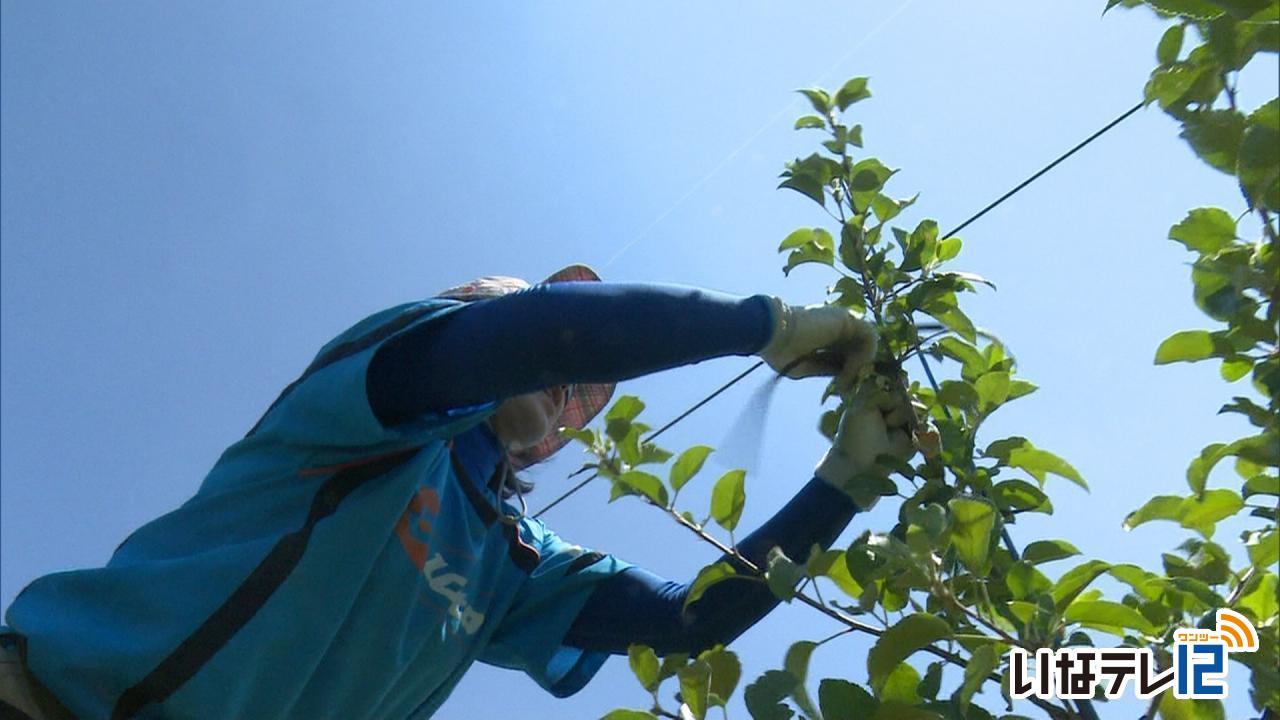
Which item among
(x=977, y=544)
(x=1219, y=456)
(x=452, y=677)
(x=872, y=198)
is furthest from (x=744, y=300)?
(x=452, y=677)

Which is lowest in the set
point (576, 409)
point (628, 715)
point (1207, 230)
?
point (628, 715)

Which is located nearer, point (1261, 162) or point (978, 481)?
point (1261, 162)

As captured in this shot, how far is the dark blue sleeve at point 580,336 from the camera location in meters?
1.08

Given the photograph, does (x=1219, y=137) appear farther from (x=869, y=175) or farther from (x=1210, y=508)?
(x=869, y=175)

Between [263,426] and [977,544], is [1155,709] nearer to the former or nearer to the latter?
[977,544]

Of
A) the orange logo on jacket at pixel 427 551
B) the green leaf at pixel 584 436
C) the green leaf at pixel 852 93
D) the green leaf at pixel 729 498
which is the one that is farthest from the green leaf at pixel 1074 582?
the orange logo on jacket at pixel 427 551

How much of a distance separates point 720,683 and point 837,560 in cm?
15

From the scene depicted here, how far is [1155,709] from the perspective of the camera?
88 centimetres

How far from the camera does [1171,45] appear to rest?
0.91 metres

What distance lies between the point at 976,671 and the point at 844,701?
4.7 inches

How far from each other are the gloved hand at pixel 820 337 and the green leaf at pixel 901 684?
0.31 meters

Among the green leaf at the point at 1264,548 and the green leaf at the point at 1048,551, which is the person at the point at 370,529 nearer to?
the green leaf at the point at 1048,551

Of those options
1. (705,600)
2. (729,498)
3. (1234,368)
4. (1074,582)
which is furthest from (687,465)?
(1234,368)

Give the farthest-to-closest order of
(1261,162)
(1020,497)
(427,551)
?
(427,551), (1020,497), (1261,162)
